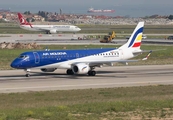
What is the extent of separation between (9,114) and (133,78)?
77.6 feet

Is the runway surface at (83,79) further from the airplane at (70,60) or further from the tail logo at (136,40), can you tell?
the tail logo at (136,40)

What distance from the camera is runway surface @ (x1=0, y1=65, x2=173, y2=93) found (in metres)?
44.3

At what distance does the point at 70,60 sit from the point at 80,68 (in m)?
2.09

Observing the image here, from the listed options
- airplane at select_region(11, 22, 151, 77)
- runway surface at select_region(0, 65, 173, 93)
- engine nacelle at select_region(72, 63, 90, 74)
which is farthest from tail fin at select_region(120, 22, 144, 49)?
engine nacelle at select_region(72, 63, 90, 74)

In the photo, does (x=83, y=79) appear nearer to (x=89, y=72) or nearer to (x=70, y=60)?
(x=89, y=72)

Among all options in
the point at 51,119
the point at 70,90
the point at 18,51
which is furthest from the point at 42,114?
the point at 18,51

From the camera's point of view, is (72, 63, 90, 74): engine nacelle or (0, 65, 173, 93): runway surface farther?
(72, 63, 90, 74): engine nacelle

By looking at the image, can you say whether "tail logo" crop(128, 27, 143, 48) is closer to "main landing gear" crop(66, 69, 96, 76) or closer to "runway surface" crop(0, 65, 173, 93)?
"runway surface" crop(0, 65, 173, 93)

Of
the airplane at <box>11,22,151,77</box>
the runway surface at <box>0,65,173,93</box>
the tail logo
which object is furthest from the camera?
the tail logo

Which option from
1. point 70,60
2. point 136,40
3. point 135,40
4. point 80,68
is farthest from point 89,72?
point 136,40

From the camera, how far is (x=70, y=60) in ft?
174

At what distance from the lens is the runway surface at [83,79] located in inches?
1745

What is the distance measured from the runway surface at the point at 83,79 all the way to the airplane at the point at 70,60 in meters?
0.98

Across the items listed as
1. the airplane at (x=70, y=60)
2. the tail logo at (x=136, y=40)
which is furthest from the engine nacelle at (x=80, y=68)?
the tail logo at (x=136, y=40)
